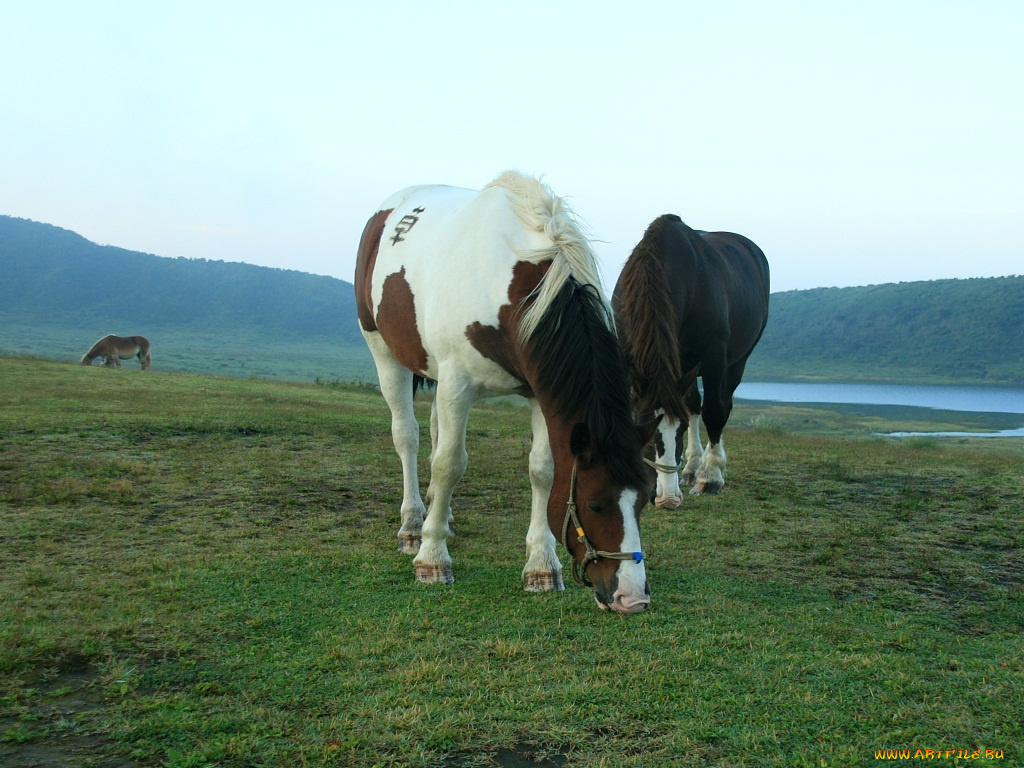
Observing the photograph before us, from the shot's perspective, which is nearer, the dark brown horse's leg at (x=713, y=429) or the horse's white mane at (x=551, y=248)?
A: the horse's white mane at (x=551, y=248)

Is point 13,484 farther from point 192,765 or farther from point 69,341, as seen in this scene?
point 69,341

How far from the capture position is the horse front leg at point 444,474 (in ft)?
15.1

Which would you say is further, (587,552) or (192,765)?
(587,552)

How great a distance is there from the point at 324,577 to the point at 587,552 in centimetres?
175

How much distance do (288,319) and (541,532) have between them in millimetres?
115781

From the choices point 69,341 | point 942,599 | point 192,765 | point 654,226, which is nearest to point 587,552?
point 192,765

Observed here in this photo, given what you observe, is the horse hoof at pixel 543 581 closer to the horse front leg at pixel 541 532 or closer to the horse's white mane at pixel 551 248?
the horse front leg at pixel 541 532

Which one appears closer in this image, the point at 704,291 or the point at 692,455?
the point at 704,291

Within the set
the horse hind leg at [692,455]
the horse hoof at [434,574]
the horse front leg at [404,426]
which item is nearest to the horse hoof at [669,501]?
the horse hind leg at [692,455]

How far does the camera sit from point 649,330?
4.77 meters

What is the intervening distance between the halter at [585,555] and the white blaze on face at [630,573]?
3 centimetres

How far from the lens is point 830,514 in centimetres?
663

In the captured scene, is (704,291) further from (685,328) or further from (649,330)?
(649,330)

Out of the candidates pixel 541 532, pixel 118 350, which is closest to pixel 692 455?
pixel 541 532
